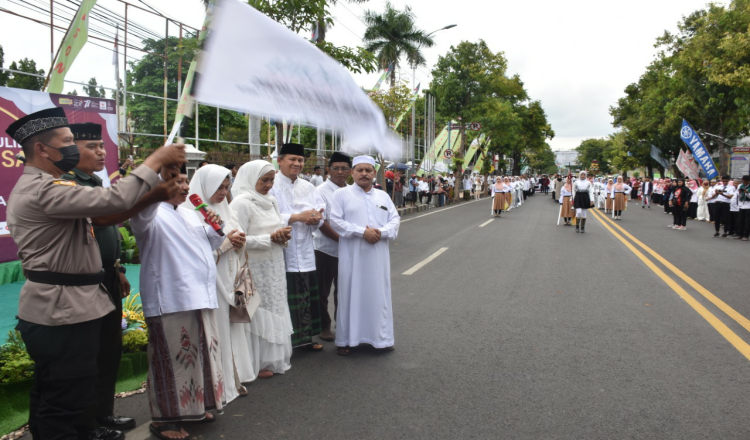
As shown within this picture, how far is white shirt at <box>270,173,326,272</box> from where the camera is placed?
4777 mm

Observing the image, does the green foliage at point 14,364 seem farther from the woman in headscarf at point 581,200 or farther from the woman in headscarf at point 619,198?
the woman in headscarf at point 619,198

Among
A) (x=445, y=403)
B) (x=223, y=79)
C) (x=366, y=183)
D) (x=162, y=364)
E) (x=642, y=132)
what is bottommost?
(x=445, y=403)

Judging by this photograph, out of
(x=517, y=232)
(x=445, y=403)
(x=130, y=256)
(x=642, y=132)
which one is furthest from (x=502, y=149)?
(x=445, y=403)

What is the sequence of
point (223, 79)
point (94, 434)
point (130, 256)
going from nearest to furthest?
point (223, 79)
point (94, 434)
point (130, 256)

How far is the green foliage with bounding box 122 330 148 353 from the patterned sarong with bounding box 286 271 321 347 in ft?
3.91

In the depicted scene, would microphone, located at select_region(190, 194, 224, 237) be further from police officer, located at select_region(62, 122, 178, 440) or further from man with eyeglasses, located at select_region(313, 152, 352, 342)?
man with eyeglasses, located at select_region(313, 152, 352, 342)

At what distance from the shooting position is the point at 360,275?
191 inches

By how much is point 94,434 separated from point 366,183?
9.23ft

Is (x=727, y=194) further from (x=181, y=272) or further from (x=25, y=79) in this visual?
(x=25, y=79)

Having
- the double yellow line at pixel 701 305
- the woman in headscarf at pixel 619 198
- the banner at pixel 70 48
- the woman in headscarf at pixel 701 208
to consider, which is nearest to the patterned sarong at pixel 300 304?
the double yellow line at pixel 701 305

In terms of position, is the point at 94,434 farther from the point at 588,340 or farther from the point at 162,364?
the point at 588,340

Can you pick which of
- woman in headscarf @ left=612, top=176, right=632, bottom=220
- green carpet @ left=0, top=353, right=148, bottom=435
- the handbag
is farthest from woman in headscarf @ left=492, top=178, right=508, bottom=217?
green carpet @ left=0, top=353, right=148, bottom=435

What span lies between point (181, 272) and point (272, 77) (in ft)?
5.11

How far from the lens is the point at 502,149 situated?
53719mm
